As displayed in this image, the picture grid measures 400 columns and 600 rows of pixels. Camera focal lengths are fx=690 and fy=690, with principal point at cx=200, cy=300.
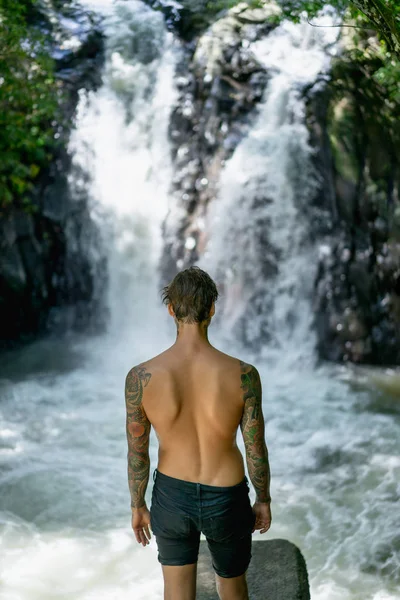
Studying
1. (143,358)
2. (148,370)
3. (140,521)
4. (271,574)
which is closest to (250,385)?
(148,370)

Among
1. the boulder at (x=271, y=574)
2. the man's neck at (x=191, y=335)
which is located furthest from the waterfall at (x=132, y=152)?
the man's neck at (x=191, y=335)

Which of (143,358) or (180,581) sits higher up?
(180,581)

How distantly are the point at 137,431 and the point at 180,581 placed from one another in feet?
1.95

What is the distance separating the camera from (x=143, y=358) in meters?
10.4

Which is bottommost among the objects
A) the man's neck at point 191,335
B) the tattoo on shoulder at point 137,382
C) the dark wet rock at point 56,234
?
the dark wet rock at point 56,234

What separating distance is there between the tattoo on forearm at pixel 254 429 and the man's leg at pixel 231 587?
1.04 feet

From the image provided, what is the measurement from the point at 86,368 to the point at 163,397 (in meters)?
7.40

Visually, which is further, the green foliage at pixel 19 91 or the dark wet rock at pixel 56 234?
the dark wet rock at pixel 56 234

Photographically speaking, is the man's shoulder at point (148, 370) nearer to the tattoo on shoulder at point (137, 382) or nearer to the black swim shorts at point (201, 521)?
the tattoo on shoulder at point (137, 382)

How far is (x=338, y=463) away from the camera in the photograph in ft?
21.0

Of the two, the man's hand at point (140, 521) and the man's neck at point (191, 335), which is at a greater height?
the man's neck at point (191, 335)

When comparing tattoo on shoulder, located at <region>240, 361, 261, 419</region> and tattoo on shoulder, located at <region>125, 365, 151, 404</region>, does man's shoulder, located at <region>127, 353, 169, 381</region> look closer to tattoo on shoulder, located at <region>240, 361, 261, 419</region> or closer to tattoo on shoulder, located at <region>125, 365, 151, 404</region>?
tattoo on shoulder, located at <region>125, 365, 151, 404</region>

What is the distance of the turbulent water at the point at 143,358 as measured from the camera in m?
4.72

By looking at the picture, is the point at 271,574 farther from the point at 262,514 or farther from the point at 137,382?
the point at 137,382
